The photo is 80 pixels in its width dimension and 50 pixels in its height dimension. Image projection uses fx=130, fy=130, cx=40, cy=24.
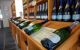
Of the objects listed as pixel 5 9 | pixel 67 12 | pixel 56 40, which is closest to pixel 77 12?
pixel 67 12

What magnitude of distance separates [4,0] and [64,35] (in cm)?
1225

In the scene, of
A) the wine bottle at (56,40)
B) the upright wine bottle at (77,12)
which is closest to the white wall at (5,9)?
the upright wine bottle at (77,12)

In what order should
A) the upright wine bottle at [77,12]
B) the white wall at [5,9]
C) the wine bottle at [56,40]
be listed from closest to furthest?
the wine bottle at [56,40] < the upright wine bottle at [77,12] < the white wall at [5,9]

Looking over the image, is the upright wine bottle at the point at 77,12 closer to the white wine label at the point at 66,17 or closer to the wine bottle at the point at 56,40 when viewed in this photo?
the white wine label at the point at 66,17

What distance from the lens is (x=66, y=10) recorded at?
145cm

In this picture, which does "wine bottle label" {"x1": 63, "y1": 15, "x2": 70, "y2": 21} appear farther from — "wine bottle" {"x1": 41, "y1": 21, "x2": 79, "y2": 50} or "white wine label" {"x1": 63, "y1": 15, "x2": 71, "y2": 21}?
"wine bottle" {"x1": 41, "y1": 21, "x2": 79, "y2": 50}

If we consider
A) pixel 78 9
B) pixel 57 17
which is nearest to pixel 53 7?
pixel 57 17

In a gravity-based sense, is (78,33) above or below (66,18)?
below

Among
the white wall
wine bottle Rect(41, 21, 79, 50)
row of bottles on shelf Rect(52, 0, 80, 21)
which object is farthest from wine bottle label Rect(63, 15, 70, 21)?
the white wall

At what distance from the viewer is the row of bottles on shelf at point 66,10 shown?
1312 millimetres

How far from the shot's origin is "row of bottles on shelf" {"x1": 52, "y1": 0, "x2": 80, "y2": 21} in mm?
1312

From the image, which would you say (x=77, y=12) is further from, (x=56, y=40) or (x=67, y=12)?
(x=56, y=40)

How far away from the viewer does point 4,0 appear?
40.8 feet

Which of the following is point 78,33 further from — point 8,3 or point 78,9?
point 8,3
